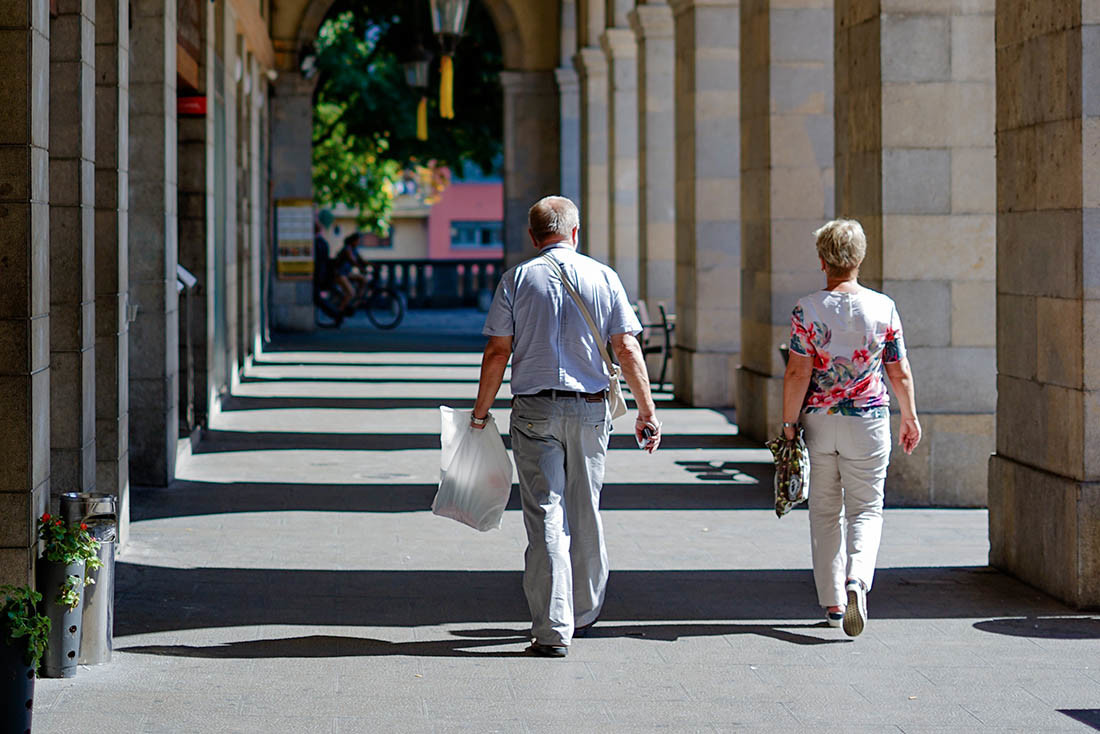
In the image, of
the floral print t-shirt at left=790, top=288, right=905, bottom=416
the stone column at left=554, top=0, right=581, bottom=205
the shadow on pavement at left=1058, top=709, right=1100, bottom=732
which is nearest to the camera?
the shadow on pavement at left=1058, top=709, right=1100, bottom=732

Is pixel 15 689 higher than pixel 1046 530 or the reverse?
the reverse

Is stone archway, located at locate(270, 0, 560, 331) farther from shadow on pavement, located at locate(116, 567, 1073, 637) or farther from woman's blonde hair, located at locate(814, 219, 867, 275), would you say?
woman's blonde hair, located at locate(814, 219, 867, 275)

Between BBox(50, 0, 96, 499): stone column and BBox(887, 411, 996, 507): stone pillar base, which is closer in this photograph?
BBox(50, 0, 96, 499): stone column

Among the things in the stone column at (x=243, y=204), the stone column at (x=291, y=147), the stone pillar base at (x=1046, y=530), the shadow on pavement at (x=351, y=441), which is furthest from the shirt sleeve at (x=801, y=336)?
the stone column at (x=291, y=147)

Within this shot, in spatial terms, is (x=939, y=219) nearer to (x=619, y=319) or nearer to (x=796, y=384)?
(x=796, y=384)

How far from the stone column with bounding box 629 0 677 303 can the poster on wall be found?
379 inches

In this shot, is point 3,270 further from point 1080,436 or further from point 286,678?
point 1080,436

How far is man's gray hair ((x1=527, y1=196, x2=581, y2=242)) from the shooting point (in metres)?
6.55

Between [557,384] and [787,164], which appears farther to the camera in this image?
[787,164]

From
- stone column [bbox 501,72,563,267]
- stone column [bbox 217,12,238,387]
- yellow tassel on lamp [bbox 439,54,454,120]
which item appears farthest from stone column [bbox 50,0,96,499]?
stone column [bbox 501,72,563,267]

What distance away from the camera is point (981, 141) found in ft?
33.6

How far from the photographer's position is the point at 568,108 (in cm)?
2711

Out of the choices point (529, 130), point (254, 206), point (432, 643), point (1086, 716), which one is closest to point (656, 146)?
point (254, 206)

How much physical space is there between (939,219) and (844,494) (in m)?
3.72
